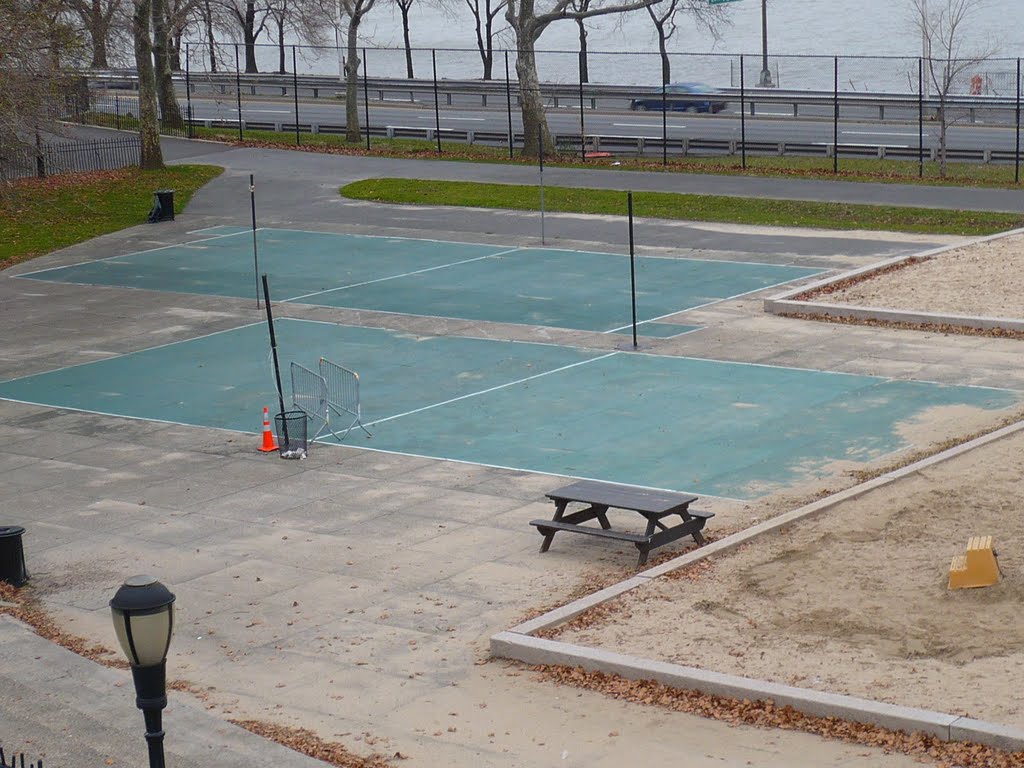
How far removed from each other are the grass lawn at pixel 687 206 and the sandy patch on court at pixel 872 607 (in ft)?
60.0

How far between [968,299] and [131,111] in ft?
157

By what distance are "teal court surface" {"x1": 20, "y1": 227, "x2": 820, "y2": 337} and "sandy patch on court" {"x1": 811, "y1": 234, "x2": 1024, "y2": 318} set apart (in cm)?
208

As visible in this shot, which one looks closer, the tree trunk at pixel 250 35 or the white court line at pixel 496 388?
the white court line at pixel 496 388

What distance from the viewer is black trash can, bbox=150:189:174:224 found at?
39250mm

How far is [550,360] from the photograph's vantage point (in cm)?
2339

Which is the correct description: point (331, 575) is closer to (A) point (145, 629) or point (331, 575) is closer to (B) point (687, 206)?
(A) point (145, 629)

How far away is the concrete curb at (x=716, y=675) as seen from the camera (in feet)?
32.7

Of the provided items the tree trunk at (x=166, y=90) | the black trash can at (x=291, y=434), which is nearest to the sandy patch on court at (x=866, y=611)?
the black trash can at (x=291, y=434)

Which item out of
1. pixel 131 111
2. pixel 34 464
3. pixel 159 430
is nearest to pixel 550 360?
pixel 159 430

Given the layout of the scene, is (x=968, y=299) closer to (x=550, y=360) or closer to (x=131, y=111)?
(x=550, y=360)

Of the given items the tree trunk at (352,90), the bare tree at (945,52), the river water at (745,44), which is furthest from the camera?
the river water at (745,44)

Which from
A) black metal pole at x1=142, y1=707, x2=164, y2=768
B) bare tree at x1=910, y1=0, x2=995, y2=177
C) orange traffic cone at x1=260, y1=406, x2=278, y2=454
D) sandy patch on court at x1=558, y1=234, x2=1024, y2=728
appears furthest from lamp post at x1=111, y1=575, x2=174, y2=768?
bare tree at x1=910, y1=0, x2=995, y2=177

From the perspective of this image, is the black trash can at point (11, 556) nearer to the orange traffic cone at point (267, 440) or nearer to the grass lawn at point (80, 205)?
the orange traffic cone at point (267, 440)

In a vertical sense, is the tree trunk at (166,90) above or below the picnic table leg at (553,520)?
above
